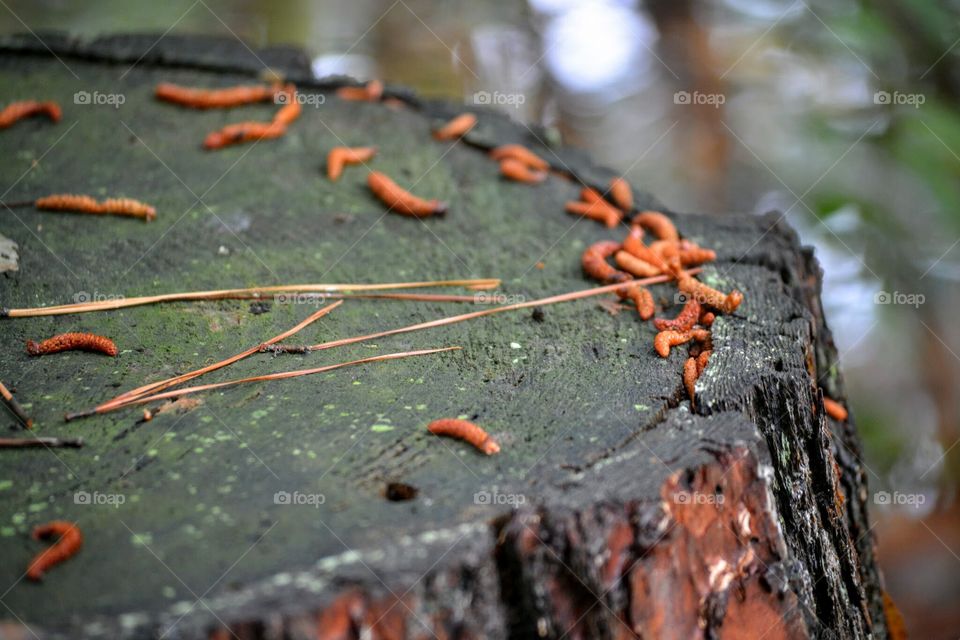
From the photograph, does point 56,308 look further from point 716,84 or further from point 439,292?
point 716,84

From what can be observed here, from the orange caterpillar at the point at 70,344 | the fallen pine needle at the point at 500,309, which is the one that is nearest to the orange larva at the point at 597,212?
the fallen pine needle at the point at 500,309

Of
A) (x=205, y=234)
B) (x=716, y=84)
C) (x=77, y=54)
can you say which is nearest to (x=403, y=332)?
(x=205, y=234)

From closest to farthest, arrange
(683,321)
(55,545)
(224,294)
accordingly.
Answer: (55,545)
(683,321)
(224,294)

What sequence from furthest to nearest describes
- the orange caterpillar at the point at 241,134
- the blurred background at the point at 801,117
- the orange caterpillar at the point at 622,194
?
the blurred background at the point at 801,117 → the orange caterpillar at the point at 241,134 → the orange caterpillar at the point at 622,194

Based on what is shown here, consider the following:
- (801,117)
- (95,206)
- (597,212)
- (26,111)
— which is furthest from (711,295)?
(801,117)

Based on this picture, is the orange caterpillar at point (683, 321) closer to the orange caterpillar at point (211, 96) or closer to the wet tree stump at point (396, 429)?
the wet tree stump at point (396, 429)

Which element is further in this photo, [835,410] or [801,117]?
[801,117]

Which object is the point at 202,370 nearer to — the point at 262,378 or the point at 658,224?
the point at 262,378
